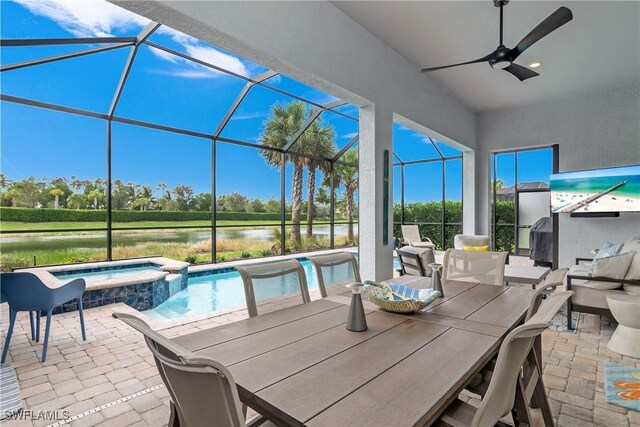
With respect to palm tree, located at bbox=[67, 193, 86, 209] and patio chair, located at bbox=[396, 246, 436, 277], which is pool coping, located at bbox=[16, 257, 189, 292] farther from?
patio chair, located at bbox=[396, 246, 436, 277]

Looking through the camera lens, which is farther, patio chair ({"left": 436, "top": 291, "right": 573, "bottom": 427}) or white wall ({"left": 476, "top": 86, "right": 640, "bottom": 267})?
white wall ({"left": 476, "top": 86, "right": 640, "bottom": 267})

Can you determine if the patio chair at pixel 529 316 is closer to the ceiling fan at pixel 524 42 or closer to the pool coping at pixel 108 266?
the ceiling fan at pixel 524 42

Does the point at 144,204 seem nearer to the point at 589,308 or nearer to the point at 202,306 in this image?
the point at 202,306

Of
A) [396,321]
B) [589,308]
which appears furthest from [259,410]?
[589,308]

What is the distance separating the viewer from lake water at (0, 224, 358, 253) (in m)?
5.92

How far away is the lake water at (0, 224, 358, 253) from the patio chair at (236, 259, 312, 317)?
609cm

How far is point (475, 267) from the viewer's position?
9.45 ft

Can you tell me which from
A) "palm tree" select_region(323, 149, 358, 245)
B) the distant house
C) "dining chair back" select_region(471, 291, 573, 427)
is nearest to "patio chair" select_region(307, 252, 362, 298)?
"dining chair back" select_region(471, 291, 573, 427)

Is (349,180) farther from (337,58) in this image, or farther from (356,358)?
(356,358)

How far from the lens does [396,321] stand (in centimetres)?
166

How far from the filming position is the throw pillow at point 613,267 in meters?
3.27

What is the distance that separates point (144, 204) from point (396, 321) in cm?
812

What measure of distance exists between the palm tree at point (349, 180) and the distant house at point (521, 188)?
4.35 meters

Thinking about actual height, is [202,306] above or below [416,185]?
below
